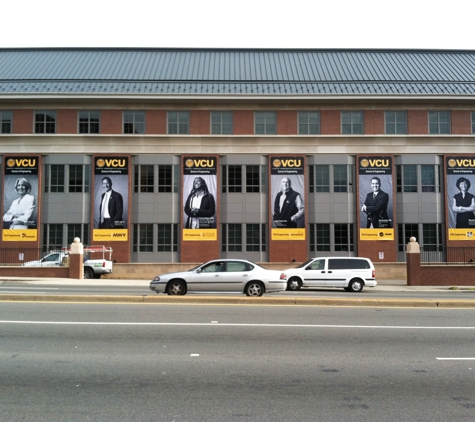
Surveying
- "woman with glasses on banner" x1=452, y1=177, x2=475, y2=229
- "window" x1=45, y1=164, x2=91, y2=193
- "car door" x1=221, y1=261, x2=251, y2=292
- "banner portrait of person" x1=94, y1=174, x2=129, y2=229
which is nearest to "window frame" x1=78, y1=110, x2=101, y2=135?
"window" x1=45, y1=164, x2=91, y2=193

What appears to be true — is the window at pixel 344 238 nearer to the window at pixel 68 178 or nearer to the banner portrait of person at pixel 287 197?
the banner portrait of person at pixel 287 197

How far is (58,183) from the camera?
3925cm

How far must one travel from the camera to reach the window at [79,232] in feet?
128

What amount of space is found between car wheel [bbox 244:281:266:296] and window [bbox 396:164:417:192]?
22977mm

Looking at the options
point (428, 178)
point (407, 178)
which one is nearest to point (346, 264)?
point (407, 178)

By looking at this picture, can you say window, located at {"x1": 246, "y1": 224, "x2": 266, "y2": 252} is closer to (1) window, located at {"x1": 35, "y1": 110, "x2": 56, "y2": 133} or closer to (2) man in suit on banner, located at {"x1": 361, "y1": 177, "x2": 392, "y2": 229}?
(2) man in suit on banner, located at {"x1": 361, "y1": 177, "x2": 392, "y2": 229}

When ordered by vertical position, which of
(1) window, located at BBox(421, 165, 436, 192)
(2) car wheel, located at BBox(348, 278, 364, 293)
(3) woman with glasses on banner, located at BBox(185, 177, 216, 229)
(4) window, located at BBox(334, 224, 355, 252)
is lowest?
(2) car wheel, located at BBox(348, 278, 364, 293)

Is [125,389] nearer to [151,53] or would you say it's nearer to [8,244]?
[8,244]

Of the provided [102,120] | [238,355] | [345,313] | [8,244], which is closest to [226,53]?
[102,120]

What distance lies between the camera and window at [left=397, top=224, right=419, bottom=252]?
38.9 m

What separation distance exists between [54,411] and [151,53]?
44428 millimetres

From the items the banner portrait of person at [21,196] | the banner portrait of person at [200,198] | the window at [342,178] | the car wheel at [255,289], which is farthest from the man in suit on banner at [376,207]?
the banner portrait of person at [21,196]

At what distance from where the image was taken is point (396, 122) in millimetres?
39594

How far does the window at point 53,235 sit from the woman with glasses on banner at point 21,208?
1403 mm
